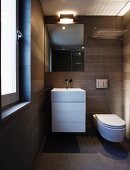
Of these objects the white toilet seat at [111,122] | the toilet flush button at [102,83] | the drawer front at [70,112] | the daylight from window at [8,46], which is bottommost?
the white toilet seat at [111,122]

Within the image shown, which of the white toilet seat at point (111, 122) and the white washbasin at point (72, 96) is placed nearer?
the white toilet seat at point (111, 122)

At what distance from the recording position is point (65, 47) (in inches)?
132

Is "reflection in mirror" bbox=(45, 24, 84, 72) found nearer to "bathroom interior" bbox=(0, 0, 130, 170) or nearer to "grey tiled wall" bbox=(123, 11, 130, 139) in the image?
"bathroom interior" bbox=(0, 0, 130, 170)

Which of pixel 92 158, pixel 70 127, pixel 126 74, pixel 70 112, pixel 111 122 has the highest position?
pixel 126 74

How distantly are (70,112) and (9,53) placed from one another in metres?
1.40

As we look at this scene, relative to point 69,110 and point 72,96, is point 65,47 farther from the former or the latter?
point 69,110

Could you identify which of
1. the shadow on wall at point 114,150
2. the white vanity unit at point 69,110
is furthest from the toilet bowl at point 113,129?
the white vanity unit at point 69,110

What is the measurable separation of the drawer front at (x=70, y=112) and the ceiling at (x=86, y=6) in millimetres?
1516

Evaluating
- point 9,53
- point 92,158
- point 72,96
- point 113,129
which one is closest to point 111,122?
point 113,129

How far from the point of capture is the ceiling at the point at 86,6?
276cm

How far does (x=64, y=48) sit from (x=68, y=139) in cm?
159

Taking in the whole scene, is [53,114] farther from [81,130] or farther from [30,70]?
[30,70]

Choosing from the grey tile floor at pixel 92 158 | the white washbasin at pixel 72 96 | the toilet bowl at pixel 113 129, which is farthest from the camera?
the white washbasin at pixel 72 96

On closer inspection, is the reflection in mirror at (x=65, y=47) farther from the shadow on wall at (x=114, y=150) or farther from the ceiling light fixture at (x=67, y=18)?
the shadow on wall at (x=114, y=150)
